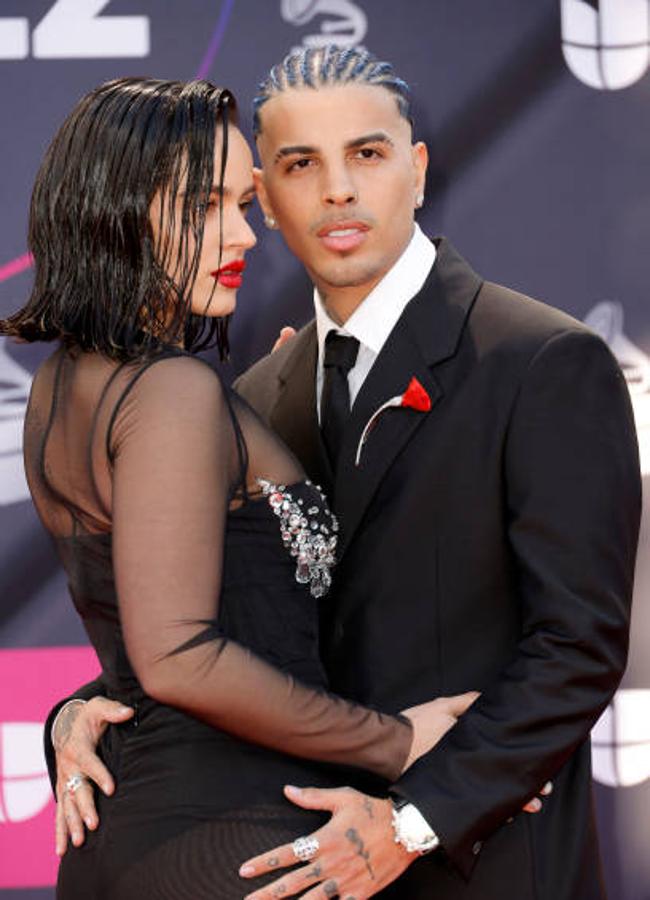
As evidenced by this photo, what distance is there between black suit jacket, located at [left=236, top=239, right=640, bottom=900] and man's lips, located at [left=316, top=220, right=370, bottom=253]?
158 mm

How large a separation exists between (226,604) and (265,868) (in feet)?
1.08

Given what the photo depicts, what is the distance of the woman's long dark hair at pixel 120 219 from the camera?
6.04 ft

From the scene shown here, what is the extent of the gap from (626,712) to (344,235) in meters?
1.55

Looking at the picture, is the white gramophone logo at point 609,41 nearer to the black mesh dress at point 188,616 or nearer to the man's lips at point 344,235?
the man's lips at point 344,235

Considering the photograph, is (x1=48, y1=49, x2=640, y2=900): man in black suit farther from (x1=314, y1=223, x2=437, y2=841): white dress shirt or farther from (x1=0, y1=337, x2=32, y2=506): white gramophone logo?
(x1=0, y1=337, x2=32, y2=506): white gramophone logo

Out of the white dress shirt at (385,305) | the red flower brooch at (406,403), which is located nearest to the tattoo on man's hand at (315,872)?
the red flower brooch at (406,403)

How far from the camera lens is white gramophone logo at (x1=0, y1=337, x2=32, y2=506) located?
133 inches

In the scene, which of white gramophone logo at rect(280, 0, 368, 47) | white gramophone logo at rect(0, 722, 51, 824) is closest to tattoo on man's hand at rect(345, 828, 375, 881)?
white gramophone logo at rect(0, 722, 51, 824)

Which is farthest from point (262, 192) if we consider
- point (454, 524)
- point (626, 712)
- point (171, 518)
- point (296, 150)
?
point (626, 712)

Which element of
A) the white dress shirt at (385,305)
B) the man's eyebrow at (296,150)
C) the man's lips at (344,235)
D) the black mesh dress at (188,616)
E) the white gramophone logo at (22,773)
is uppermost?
the man's eyebrow at (296,150)

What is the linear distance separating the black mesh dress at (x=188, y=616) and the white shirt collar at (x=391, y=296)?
39 centimetres

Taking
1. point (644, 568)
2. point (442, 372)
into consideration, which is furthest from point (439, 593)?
point (644, 568)

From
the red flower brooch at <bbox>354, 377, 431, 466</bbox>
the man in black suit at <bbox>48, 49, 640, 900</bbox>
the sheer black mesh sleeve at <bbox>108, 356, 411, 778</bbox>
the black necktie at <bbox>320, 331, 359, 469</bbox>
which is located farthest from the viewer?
the black necktie at <bbox>320, 331, 359, 469</bbox>

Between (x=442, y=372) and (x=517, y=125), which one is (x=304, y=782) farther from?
(x=517, y=125)
